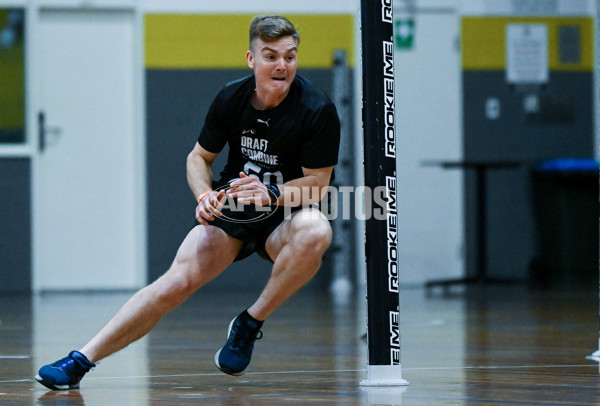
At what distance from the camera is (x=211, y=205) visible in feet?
9.27

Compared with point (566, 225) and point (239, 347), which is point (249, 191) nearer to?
point (239, 347)

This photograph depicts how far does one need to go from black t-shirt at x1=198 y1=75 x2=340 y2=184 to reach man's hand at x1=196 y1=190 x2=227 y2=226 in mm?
219

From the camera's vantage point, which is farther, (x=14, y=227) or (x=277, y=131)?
(x=14, y=227)

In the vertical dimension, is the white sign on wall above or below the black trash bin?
above

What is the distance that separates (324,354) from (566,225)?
532cm

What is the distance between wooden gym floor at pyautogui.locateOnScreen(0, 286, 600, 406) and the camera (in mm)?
2641

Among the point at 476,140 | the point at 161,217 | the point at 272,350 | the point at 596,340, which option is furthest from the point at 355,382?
the point at 476,140

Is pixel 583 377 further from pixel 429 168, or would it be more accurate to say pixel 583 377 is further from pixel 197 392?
pixel 429 168

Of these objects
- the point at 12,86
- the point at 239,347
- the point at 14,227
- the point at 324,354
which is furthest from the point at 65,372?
the point at 12,86

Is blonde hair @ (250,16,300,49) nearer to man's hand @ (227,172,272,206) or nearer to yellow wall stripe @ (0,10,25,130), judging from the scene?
man's hand @ (227,172,272,206)

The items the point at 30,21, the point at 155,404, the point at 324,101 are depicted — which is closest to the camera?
the point at 155,404

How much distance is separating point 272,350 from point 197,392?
1235 mm

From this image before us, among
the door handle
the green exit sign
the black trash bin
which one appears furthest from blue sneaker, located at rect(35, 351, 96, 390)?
the black trash bin

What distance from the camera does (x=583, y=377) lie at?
9.78 ft
